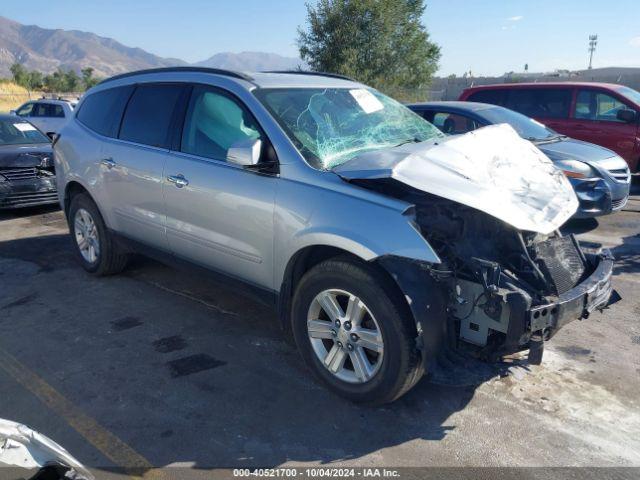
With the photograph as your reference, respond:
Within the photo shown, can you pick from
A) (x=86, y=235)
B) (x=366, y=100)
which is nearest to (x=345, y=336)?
(x=366, y=100)

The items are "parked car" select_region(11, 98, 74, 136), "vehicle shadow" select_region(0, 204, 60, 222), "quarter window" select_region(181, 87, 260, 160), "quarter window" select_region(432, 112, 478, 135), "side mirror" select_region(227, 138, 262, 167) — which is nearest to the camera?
"side mirror" select_region(227, 138, 262, 167)

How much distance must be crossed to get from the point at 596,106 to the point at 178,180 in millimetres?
8315

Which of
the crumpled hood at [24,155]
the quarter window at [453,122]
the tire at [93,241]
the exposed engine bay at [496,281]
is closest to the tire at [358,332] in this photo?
the exposed engine bay at [496,281]

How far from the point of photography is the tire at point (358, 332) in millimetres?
2975

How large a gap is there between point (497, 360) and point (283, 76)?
2.67 m

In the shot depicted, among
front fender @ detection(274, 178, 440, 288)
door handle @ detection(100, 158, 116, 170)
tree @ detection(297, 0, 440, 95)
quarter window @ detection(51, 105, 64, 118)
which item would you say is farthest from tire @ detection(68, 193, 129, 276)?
tree @ detection(297, 0, 440, 95)

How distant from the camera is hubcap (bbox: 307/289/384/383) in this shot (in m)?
3.15

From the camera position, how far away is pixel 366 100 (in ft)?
14.4

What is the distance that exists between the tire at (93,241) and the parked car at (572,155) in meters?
4.40

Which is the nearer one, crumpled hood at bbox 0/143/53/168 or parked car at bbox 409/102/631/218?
parked car at bbox 409/102/631/218

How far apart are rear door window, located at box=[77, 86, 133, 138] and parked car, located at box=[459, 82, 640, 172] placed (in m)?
7.36

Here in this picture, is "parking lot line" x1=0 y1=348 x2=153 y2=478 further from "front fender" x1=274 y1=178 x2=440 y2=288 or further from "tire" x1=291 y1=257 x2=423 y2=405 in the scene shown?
"front fender" x1=274 y1=178 x2=440 y2=288

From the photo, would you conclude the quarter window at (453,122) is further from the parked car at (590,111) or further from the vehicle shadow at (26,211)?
the vehicle shadow at (26,211)

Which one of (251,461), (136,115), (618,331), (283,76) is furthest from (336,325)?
(136,115)
